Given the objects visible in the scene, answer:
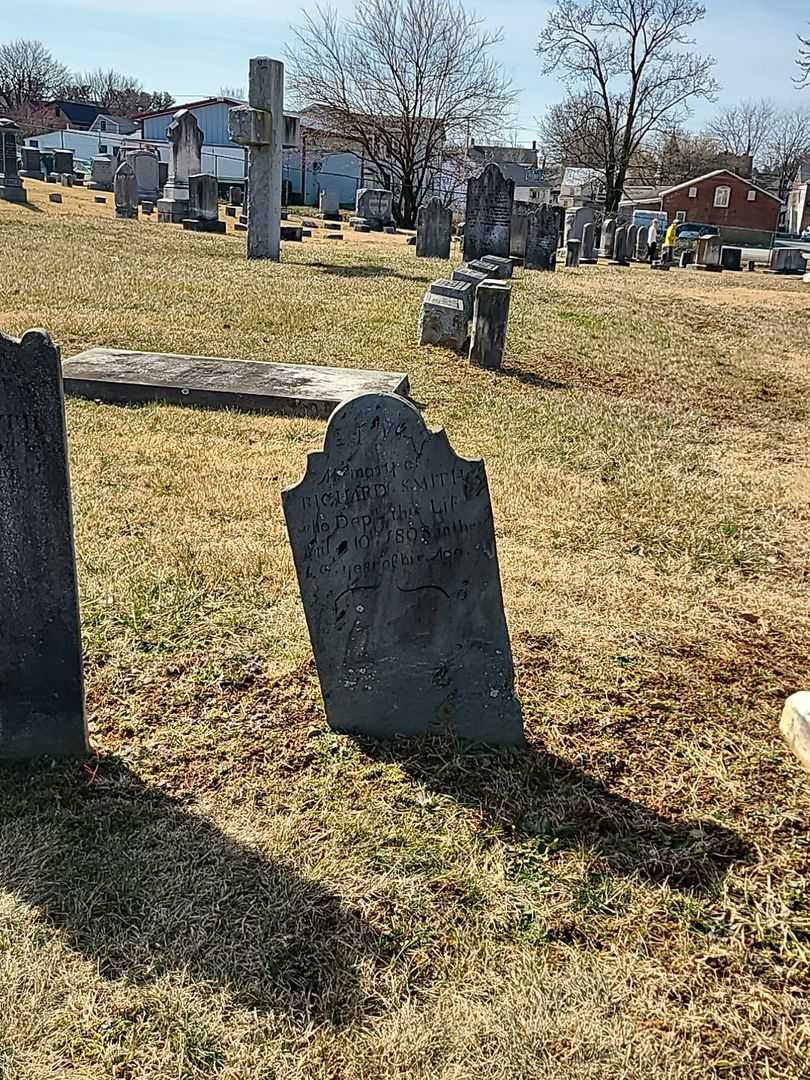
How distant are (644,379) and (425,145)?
31.3m

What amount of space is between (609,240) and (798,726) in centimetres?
2948

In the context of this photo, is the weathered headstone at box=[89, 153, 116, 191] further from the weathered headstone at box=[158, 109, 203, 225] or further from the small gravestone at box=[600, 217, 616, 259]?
the small gravestone at box=[600, 217, 616, 259]

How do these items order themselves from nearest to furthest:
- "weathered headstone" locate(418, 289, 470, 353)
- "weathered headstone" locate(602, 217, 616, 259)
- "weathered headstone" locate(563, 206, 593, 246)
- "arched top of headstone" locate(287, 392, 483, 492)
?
"arched top of headstone" locate(287, 392, 483, 492)
"weathered headstone" locate(418, 289, 470, 353)
"weathered headstone" locate(602, 217, 616, 259)
"weathered headstone" locate(563, 206, 593, 246)

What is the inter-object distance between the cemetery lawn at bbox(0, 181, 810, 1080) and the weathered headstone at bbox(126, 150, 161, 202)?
2980cm

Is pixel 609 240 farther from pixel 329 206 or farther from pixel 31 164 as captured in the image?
pixel 31 164

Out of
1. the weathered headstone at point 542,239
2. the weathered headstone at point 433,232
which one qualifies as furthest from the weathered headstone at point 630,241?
the weathered headstone at point 433,232

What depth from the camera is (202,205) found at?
894 inches

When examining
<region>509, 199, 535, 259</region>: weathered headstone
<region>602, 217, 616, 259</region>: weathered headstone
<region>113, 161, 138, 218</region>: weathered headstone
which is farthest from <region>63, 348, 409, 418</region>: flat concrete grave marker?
<region>602, 217, 616, 259</region>: weathered headstone

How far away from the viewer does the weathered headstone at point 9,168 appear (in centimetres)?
2498

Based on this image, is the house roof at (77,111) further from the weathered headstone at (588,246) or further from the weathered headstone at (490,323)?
the weathered headstone at (490,323)

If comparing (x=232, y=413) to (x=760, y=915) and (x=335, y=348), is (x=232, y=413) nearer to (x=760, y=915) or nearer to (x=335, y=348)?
(x=335, y=348)

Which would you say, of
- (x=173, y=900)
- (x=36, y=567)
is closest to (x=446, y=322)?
(x=36, y=567)

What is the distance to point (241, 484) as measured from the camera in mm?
5414

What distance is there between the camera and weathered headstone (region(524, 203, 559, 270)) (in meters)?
21.4
